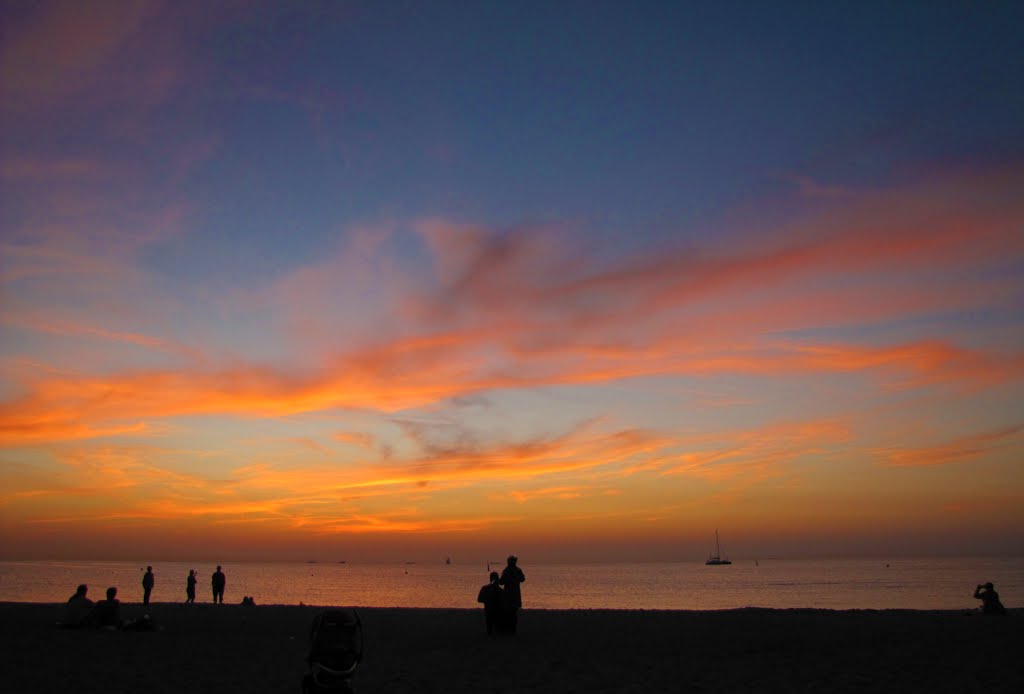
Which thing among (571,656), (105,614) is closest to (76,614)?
(105,614)

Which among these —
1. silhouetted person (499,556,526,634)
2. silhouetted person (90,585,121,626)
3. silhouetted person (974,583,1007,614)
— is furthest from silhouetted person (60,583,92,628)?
silhouetted person (974,583,1007,614)

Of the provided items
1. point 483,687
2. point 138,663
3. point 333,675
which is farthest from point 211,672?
point 333,675

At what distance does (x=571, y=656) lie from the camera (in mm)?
15625

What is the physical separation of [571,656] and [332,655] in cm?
880

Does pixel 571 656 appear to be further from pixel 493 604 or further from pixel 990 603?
pixel 990 603

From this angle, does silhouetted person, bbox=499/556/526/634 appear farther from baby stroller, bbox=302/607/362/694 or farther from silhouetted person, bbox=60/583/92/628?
silhouetted person, bbox=60/583/92/628

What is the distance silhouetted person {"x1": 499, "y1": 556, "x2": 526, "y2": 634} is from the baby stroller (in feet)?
34.1

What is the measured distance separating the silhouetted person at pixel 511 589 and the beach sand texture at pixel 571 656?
18.1 inches

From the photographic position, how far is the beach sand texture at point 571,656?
12.6 metres

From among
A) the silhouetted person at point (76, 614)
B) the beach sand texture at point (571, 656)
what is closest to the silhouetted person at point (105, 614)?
the silhouetted person at point (76, 614)

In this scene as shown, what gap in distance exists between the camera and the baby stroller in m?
7.96

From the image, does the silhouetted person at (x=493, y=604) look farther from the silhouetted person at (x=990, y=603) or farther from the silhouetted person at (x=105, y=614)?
the silhouetted person at (x=990, y=603)

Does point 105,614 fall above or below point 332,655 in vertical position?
below

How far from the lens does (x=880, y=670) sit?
13180 mm
